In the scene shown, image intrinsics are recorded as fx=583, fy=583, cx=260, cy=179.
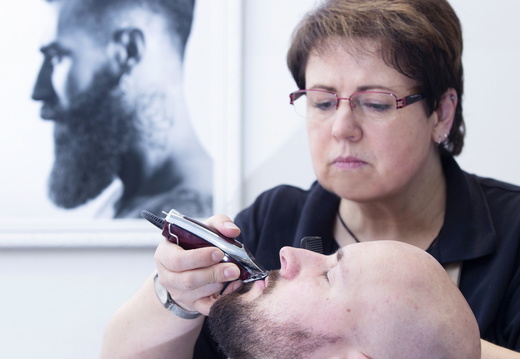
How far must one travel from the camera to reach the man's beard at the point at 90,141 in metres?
1.55

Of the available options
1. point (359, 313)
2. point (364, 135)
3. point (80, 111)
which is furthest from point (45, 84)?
point (359, 313)

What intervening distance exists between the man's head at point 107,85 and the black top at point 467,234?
45 cm

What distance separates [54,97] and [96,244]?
41 cm

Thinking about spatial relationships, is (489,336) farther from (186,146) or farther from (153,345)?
(186,146)

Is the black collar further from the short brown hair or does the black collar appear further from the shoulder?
the short brown hair

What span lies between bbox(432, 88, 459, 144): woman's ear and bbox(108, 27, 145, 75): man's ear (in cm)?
80

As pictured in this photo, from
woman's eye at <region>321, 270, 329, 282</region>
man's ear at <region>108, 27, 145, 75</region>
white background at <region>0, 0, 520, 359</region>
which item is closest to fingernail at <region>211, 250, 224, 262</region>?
woman's eye at <region>321, 270, 329, 282</region>

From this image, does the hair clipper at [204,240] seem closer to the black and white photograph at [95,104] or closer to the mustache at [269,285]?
the mustache at [269,285]

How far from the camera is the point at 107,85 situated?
5.08ft

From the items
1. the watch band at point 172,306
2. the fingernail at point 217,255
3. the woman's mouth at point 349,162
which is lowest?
the watch band at point 172,306

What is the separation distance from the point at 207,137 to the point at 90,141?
31 centimetres

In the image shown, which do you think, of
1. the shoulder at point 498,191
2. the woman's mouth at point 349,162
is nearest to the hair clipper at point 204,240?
the woman's mouth at point 349,162

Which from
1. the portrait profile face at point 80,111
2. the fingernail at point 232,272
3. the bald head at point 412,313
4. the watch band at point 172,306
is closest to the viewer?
the bald head at point 412,313

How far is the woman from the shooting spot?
1.05 metres
